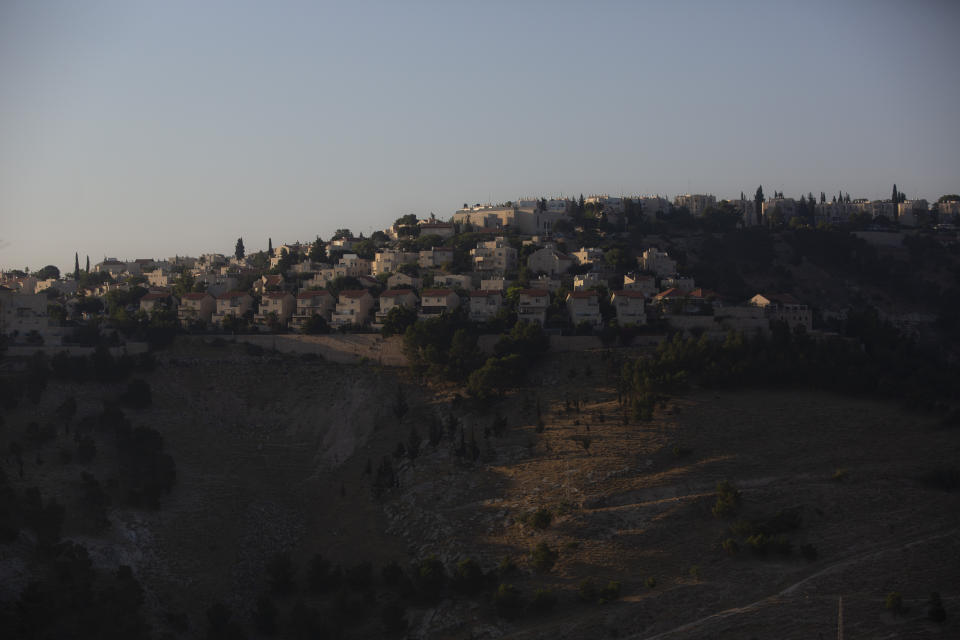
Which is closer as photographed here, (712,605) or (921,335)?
(712,605)

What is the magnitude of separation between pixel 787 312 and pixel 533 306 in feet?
37.2

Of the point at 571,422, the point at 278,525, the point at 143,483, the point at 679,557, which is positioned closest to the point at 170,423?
the point at 143,483

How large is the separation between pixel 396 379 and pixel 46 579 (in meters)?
17.7

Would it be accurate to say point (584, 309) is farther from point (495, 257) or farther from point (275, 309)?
point (275, 309)

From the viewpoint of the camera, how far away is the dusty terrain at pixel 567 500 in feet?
67.7

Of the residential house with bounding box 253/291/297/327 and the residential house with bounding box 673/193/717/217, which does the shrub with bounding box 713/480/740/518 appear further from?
the residential house with bounding box 673/193/717/217

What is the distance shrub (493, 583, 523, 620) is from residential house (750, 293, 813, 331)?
22532mm

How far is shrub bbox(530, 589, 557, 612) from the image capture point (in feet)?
69.2

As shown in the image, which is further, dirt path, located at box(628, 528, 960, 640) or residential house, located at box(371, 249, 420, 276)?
residential house, located at box(371, 249, 420, 276)

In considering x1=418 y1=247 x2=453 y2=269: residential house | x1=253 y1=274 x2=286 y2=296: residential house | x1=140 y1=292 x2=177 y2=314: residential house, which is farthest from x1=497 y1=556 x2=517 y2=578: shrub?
x1=418 y1=247 x2=453 y2=269: residential house

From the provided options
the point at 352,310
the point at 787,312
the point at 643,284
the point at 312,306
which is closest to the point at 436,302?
the point at 352,310

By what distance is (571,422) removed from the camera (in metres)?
31.3

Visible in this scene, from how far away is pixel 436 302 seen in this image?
138 ft

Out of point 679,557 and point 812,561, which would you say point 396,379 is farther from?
point 812,561
